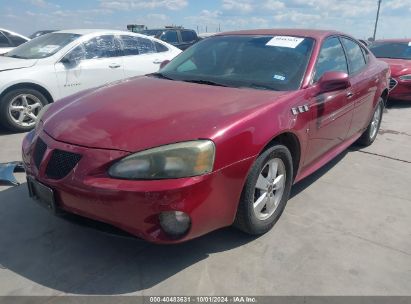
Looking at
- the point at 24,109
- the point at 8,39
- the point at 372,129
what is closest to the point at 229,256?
the point at 372,129

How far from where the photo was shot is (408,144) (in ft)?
18.2

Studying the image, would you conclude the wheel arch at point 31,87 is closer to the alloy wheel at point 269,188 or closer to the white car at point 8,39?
the alloy wheel at point 269,188

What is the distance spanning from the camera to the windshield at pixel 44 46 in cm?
610

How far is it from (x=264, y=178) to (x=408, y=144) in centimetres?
364

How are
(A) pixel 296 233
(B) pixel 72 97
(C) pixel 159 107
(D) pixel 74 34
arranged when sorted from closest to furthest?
(C) pixel 159 107
(A) pixel 296 233
(B) pixel 72 97
(D) pixel 74 34

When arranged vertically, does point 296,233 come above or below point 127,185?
below

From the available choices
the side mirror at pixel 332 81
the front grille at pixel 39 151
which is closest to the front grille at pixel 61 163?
the front grille at pixel 39 151

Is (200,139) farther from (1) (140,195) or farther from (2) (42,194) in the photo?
(2) (42,194)

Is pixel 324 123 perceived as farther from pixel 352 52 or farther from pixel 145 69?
pixel 145 69

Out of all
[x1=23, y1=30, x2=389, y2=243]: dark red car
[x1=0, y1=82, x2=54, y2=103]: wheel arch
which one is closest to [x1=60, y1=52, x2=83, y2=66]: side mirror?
[x1=0, y1=82, x2=54, y2=103]: wheel arch

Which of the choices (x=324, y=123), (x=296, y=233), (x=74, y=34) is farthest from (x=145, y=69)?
(x=296, y=233)

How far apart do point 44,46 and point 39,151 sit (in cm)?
423

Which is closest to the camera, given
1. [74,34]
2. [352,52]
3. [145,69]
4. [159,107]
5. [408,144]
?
[159,107]

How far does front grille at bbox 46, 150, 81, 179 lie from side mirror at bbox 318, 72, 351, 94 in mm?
2055
